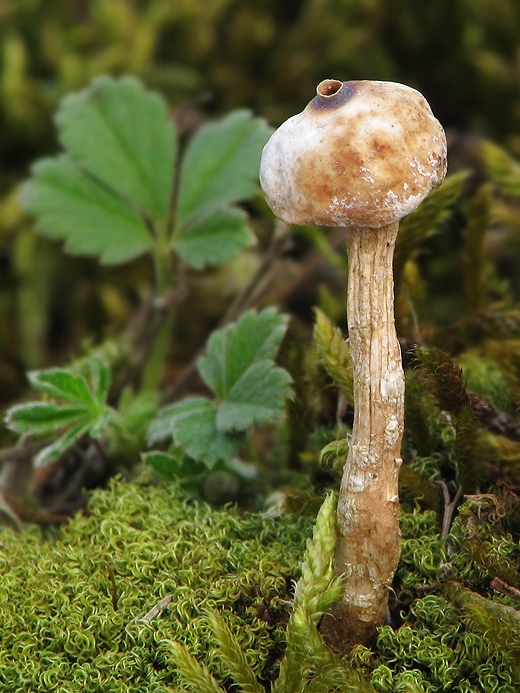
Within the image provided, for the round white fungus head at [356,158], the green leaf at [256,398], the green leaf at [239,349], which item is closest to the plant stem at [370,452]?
the round white fungus head at [356,158]

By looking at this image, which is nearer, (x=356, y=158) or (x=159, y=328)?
(x=356, y=158)

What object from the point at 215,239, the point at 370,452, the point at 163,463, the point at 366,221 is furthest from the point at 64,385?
the point at 366,221

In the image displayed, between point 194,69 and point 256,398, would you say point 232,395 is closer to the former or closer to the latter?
point 256,398

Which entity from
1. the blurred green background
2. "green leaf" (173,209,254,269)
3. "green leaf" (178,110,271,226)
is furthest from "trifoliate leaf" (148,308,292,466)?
the blurred green background

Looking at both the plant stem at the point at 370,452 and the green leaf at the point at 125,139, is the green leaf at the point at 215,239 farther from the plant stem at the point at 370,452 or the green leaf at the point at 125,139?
the plant stem at the point at 370,452

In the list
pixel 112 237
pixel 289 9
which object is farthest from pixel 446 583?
pixel 289 9

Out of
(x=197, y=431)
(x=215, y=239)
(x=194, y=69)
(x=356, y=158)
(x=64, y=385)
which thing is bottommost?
(x=197, y=431)
